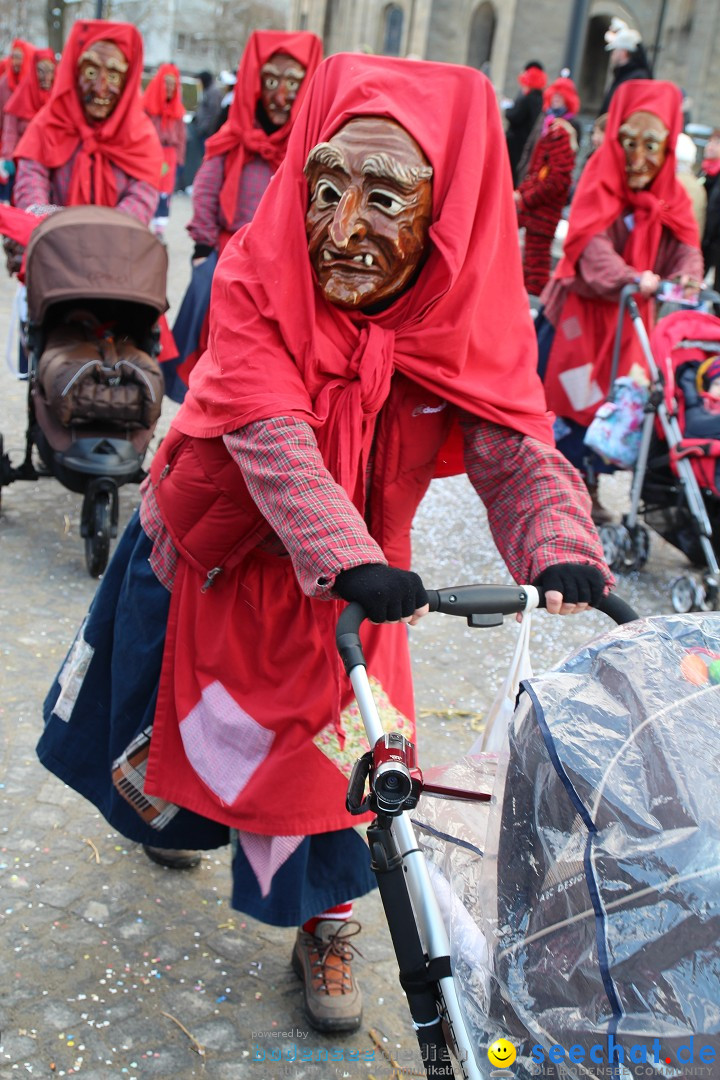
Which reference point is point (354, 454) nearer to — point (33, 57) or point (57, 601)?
point (57, 601)

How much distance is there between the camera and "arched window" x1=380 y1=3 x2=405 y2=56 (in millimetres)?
45219

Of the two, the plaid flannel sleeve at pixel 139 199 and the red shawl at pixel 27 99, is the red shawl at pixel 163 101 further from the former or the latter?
the plaid flannel sleeve at pixel 139 199

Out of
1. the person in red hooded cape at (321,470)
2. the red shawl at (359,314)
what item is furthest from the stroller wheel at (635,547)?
the red shawl at (359,314)

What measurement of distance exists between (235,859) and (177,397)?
14.5 ft

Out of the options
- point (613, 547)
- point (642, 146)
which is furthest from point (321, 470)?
point (642, 146)

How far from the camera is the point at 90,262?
4.96 meters

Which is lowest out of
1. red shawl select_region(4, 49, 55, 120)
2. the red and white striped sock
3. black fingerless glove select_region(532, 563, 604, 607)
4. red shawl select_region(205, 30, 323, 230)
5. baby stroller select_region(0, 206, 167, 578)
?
the red and white striped sock

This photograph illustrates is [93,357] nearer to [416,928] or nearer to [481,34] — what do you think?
[416,928]

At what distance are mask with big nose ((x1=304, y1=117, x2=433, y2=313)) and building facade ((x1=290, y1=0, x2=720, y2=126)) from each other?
2427 centimetres

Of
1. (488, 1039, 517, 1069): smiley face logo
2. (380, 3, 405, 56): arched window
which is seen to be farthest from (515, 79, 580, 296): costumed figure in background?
(380, 3, 405, 56): arched window

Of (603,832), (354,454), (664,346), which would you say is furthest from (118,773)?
(664,346)

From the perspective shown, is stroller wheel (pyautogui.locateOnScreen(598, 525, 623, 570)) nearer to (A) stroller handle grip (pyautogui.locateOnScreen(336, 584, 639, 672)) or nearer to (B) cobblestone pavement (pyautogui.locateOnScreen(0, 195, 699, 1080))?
(B) cobblestone pavement (pyautogui.locateOnScreen(0, 195, 699, 1080))

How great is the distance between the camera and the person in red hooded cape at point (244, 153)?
6.35m

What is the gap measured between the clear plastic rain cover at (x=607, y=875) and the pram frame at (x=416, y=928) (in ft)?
0.07
